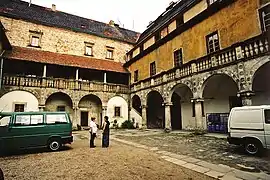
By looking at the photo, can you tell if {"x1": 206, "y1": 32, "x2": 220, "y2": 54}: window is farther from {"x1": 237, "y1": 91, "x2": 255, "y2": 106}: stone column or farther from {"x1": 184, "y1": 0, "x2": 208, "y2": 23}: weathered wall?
{"x1": 237, "y1": 91, "x2": 255, "y2": 106}: stone column

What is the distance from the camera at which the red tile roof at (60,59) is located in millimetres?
17203

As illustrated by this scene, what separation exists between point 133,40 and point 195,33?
15.2 m

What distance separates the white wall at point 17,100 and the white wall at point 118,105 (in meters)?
7.65

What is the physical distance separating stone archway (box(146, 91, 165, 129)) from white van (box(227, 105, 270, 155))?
44.6ft

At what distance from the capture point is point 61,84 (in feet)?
59.6

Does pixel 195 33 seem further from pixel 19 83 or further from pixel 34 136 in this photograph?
pixel 19 83

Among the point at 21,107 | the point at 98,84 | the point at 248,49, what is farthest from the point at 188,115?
the point at 21,107

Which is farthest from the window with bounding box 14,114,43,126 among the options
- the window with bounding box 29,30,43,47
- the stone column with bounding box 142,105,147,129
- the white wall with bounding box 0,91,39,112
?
the window with bounding box 29,30,43,47

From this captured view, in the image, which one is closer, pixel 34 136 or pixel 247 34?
pixel 34 136

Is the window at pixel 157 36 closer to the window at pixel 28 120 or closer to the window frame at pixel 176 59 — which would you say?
the window frame at pixel 176 59

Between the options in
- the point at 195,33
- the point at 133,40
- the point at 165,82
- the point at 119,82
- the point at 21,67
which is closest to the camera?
the point at 195,33

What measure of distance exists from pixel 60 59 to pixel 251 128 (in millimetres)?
18436

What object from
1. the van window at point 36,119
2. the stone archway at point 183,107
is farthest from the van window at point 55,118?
the stone archway at point 183,107

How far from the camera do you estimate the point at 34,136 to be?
25.8 ft
